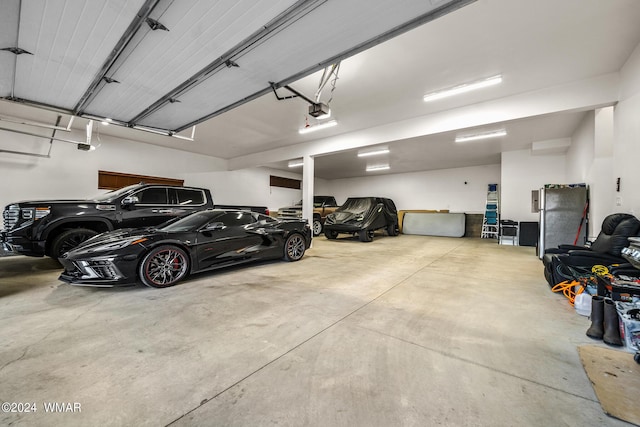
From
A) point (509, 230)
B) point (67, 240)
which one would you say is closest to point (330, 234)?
point (509, 230)

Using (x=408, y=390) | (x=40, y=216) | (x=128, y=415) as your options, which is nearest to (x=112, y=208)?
(x=40, y=216)

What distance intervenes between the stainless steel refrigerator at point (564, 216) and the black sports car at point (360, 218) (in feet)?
14.1

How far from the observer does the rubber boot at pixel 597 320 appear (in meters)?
1.98

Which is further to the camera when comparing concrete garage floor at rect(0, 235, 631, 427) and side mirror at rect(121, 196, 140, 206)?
side mirror at rect(121, 196, 140, 206)

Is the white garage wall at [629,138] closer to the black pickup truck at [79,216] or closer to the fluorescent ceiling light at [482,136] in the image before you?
the fluorescent ceiling light at [482,136]

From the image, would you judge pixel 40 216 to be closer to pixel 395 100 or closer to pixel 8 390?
pixel 8 390

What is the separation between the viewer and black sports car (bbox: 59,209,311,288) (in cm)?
295

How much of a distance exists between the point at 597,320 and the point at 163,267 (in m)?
4.49

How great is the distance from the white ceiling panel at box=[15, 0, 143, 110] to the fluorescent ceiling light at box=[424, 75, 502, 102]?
4.40 metres

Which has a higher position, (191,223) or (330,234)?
(191,223)

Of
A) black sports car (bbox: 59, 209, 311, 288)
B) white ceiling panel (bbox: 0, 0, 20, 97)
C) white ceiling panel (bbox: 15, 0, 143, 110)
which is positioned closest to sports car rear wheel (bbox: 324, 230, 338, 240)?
black sports car (bbox: 59, 209, 311, 288)

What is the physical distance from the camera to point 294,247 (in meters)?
4.98

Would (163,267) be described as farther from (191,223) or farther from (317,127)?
(317,127)

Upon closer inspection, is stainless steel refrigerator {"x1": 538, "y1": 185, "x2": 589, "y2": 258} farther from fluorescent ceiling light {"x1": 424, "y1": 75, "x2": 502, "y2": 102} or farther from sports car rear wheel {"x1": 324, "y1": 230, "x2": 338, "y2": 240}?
sports car rear wheel {"x1": 324, "y1": 230, "x2": 338, "y2": 240}
